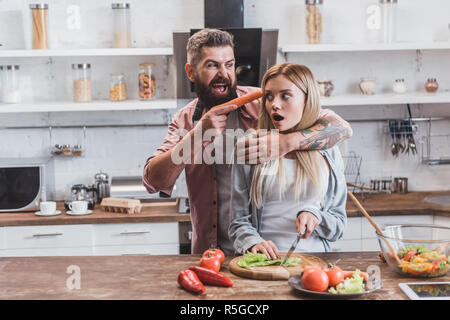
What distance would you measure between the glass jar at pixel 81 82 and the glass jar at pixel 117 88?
16 centimetres

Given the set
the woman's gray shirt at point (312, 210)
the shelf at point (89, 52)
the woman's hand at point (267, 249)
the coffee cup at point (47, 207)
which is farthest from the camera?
the shelf at point (89, 52)

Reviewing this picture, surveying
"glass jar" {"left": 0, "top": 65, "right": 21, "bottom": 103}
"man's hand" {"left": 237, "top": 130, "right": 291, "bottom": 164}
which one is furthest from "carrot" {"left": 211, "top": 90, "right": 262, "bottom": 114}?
"glass jar" {"left": 0, "top": 65, "right": 21, "bottom": 103}

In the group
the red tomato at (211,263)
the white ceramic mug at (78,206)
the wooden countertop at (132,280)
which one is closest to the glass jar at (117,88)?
the white ceramic mug at (78,206)

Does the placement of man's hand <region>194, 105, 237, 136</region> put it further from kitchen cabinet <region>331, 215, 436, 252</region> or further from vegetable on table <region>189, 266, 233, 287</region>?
kitchen cabinet <region>331, 215, 436, 252</region>

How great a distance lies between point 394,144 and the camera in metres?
4.45

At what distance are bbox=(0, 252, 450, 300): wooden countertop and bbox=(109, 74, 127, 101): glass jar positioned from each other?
189 cm

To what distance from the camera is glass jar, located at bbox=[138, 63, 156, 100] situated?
413cm

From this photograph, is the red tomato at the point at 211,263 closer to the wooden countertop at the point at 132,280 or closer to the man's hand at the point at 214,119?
the wooden countertop at the point at 132,280

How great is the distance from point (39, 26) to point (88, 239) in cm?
154

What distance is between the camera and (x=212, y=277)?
2.06 m

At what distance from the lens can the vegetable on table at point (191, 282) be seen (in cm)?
197

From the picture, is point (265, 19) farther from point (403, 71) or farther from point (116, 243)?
point (116, 243)

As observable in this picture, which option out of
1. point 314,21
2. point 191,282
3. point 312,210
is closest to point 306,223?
point 312,210
